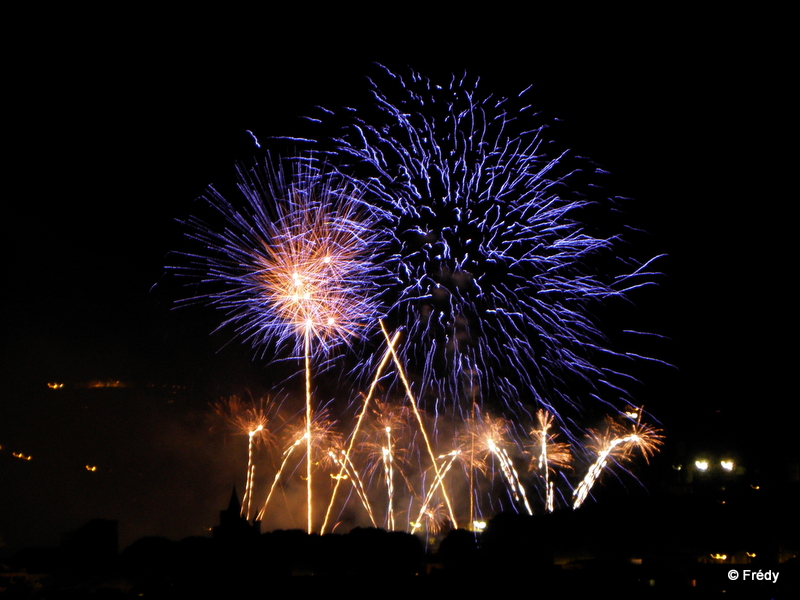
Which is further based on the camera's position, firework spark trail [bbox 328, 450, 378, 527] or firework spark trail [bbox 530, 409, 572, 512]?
firework spark trail [bbox 328, 450, 378, 527]

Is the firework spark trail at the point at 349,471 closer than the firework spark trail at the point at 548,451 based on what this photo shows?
No

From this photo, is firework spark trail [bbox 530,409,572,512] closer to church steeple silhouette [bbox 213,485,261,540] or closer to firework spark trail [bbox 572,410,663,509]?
firework spark trail [bbox 572,410,663,509]

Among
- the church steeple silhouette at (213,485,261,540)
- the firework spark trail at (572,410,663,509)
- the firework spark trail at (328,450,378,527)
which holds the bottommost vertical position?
the church steeple silhouette at (213,485,261,540)

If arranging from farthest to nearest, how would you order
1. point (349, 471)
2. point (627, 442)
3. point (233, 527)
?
point (349, 471)
point (627, 442)
point (233, 527)

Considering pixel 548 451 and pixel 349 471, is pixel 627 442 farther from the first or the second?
pixel 349 471

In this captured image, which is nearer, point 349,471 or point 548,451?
point 548,451

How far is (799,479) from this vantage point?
33.6m

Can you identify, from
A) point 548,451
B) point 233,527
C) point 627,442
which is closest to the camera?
point 233,527

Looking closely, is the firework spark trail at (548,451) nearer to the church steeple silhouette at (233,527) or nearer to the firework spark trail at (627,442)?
the firework spark trail at (627,442)

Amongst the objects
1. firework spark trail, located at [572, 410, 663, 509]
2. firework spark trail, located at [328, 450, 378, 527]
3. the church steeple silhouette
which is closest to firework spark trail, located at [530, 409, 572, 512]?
firework spark trail, located at [572, 410, 663, 509]

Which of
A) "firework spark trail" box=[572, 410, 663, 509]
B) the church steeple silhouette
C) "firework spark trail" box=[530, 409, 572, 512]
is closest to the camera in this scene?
the church steeple silhouette

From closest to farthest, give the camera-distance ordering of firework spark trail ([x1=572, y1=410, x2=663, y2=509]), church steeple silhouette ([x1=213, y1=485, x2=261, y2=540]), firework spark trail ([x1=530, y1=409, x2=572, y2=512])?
church steeple silhouette ([x1=213, y1=485, x2=261, y2=540]), firework spark trail ([x1=530, y1=409, x2=572, y2=512]), firework spark trail ([x1=572, y1=410, x2=663, y2=509])

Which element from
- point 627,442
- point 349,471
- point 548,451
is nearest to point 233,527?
point 349,471

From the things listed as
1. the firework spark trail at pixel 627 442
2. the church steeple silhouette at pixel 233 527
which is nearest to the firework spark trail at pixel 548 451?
the firework spark trail at pixel 627 442
